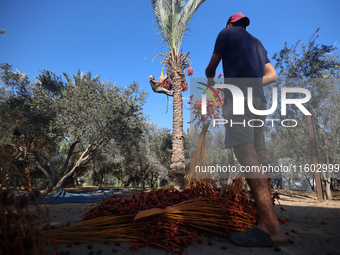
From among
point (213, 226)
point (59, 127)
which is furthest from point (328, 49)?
point (59, 127)

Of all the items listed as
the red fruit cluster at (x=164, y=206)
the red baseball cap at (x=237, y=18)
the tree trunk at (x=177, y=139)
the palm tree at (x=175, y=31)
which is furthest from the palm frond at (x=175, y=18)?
the red fruit cluster at (x=164, y=206)

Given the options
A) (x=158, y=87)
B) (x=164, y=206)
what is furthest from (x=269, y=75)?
(x=158, y=87)

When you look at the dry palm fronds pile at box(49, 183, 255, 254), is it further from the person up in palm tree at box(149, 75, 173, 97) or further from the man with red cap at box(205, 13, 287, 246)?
the person up in palm tree at box(149, 75, 173, 97)

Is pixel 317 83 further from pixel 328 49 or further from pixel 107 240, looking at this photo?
pixel 107 240

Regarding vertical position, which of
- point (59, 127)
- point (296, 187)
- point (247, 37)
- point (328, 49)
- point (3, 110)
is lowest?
point (296, 187)

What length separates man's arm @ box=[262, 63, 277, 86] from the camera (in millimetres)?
2580

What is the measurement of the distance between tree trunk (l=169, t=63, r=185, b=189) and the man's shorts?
5486 mm

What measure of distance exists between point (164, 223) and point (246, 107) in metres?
1.48

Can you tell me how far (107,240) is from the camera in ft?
6.54

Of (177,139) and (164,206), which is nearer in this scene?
(164,206)

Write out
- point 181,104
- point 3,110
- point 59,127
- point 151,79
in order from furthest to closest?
point 3,110, point 59,127, point 151,79, point 181,104

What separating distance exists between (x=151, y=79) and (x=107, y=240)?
33.9ft

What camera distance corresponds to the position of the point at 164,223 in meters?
2.10

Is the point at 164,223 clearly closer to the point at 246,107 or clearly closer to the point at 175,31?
the point at 246,107
